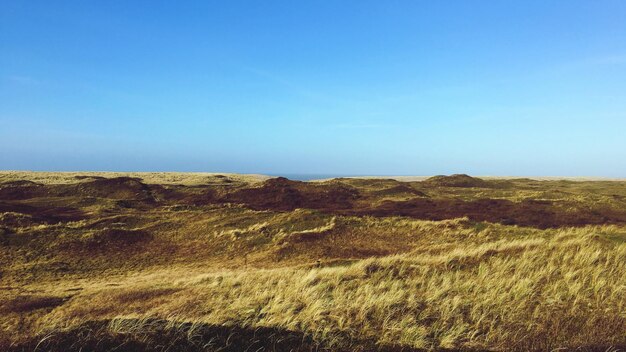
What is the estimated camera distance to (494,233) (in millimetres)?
25391

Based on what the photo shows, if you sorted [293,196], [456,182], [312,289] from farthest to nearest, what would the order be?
1. [456,182]
2. [293,196]
3. [312,289]

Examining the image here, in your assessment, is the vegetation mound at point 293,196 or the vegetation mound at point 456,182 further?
the vegetation mound at point 456,182

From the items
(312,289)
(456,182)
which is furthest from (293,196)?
(456,182)

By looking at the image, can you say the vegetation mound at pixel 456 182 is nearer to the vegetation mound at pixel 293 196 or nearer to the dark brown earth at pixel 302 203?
the dark brown earth at pixel 302 203

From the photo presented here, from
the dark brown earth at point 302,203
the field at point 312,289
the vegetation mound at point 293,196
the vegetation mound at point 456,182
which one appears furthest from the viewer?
the vegetation mound at point 456,182

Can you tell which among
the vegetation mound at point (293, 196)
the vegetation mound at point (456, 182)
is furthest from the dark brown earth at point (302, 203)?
the vegetation mound at point (456, 182)

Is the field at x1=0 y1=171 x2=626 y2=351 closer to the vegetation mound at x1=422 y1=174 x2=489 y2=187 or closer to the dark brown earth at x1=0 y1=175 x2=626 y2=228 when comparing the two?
the dark brown earth at x1=0 y1=175 x2=626 y2=228

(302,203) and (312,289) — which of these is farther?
(302,203)

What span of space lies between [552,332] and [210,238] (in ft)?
82.2

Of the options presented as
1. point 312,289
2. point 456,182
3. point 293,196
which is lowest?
point 293,196

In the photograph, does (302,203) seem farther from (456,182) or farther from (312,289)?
(456,182)

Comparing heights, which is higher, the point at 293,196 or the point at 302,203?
the point at 293,196

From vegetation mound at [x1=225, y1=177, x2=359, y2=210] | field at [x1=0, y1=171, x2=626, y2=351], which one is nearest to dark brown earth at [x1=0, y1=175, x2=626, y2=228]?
vegetation mound at [x1=225, y1=177, x2=359, y2=210]

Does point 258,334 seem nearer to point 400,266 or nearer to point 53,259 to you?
point 400,266
